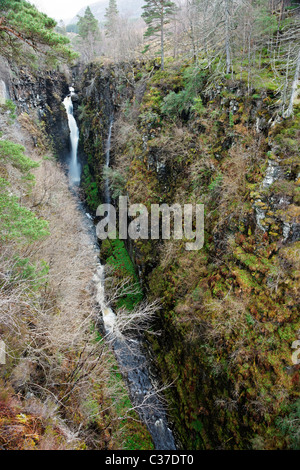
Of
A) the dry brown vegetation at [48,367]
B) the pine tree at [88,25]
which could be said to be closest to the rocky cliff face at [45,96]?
the pine tree at [88,25]

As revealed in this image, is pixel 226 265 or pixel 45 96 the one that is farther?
pixel 45 96

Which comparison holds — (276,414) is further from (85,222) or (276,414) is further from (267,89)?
(85,222)

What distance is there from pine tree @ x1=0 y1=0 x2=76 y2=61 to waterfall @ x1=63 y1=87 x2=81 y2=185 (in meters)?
23.6

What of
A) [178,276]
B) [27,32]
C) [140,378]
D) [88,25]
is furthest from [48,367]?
[88,25]

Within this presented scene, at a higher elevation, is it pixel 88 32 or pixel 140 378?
pixel 88 32

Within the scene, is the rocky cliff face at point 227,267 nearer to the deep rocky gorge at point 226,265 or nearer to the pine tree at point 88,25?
the deep rocky gorge at point 226,265

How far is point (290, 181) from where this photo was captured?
950 cm

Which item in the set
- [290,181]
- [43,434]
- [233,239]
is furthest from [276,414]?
[290,181]

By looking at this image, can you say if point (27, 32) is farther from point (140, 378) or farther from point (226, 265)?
point (140, 378)

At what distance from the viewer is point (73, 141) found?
34.5 meters

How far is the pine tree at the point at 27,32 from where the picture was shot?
6.72m

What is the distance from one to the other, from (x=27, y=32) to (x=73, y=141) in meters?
29.7

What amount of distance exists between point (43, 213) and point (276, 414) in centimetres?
1652

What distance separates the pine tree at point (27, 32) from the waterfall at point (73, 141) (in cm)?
2363
